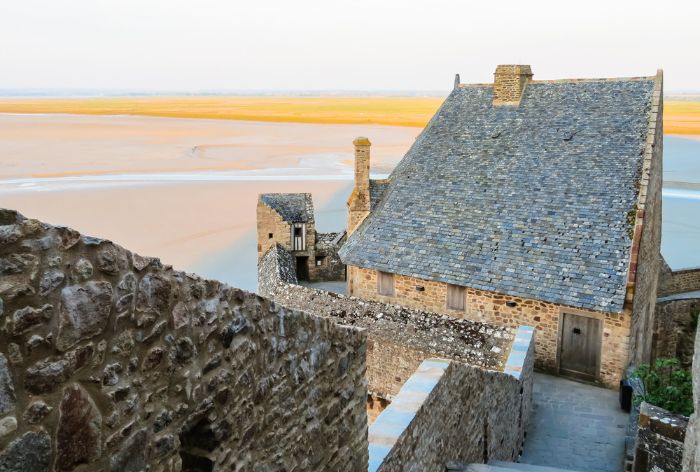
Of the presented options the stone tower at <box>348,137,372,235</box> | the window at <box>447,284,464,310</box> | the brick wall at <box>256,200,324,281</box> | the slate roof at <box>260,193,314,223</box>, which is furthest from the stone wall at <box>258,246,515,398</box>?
the slate roof at <box>260,193,314,223</box>

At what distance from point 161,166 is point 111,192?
16850mm

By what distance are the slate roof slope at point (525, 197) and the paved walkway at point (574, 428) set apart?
2200mm

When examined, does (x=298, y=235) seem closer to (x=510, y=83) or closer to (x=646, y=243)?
(x=510, y=83)

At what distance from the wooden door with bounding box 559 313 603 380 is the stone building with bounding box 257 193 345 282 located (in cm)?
1079

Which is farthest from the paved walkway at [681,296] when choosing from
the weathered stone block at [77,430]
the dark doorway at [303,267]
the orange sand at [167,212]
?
the weathered stone block at [77,430]

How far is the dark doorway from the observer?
24.5 meters

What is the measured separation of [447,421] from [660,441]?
10.6ft

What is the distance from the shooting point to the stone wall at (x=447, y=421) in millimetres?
6566

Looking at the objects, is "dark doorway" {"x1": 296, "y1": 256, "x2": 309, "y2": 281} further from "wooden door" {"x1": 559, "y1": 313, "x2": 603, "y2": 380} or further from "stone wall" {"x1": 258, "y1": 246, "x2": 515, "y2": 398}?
"wooden door" {"x1": 559, "y1": 313, "x2": 603, "y2": 380}

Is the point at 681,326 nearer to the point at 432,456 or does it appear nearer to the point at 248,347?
the point at 432,456

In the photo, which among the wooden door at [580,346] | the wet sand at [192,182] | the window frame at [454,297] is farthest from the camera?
the wet sand at [192,182]

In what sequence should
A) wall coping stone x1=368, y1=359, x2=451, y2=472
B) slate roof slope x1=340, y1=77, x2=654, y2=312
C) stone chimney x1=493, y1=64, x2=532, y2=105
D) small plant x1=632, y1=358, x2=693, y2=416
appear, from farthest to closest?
1. stone chimney x1=493, y1=64, x2=532, y2=105
2. slate roof slope x1=340, y1=77, x2=654, y2=312
3. small plant x1=632, y1=358, x2=693, y2=416
4. wall coping stone x1=368, y1=359, x2=451, y2=472

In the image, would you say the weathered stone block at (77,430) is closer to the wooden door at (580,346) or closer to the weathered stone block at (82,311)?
the weathered stone block at (82,311)

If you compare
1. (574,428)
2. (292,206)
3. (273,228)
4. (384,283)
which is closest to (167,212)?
(292,206)
